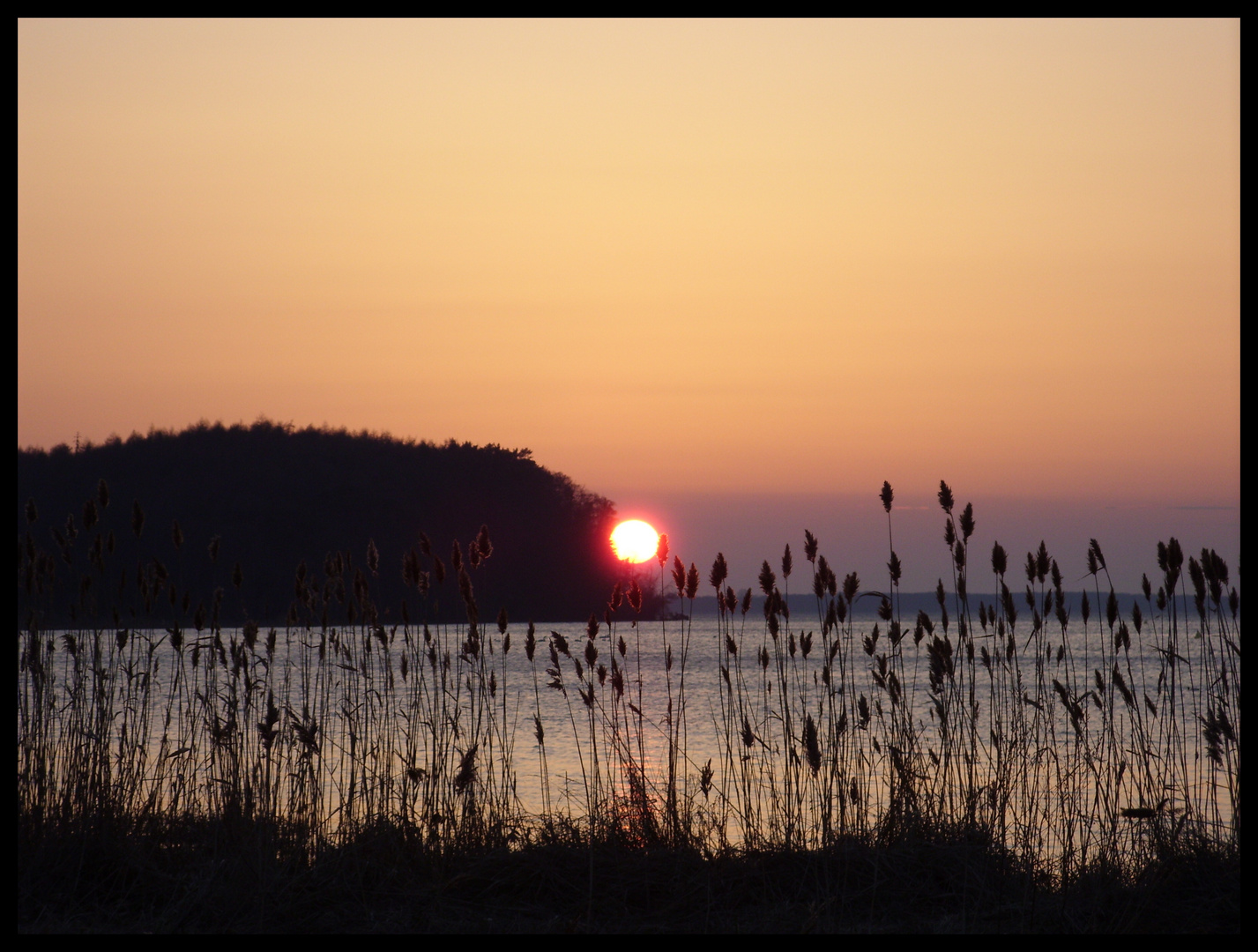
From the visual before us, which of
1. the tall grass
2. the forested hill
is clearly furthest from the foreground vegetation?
the forested hill

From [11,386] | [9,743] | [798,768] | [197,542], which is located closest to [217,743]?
[9,743]

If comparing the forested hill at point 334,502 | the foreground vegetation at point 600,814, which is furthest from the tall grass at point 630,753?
the forested hill at point 334,502

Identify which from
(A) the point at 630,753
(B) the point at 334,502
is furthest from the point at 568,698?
(B) the point at 334,502

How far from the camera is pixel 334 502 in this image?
2884 inches

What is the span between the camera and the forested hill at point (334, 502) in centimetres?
6931

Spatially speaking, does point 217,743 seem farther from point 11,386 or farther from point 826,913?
point 826,913

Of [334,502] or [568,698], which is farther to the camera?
[334,502]

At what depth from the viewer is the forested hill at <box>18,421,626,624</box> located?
6931 centimetres

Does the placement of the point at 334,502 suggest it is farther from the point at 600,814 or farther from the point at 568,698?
the point at 600,814

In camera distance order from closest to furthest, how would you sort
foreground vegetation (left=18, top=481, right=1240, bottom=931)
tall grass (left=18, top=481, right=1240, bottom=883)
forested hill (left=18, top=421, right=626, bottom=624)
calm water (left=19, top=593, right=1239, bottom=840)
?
foreground vegetation (left=18, top=481, right=1240, bottom=931)
tall grass (left=18, top=481, right=1240, bottom=883)
calm water (left=19, top=593, right=1239, bottom=840)
forested hill (left=18, top=421, right=626, bottom=624)

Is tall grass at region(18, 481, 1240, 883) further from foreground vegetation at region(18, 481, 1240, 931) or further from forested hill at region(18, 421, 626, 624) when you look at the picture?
forested hill at region(18, 421, 626, 624)

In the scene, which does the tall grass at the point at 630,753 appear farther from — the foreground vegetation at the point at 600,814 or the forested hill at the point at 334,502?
the forested hill at the point at 334,502

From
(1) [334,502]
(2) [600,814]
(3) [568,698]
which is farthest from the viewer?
(1) [334,502]
